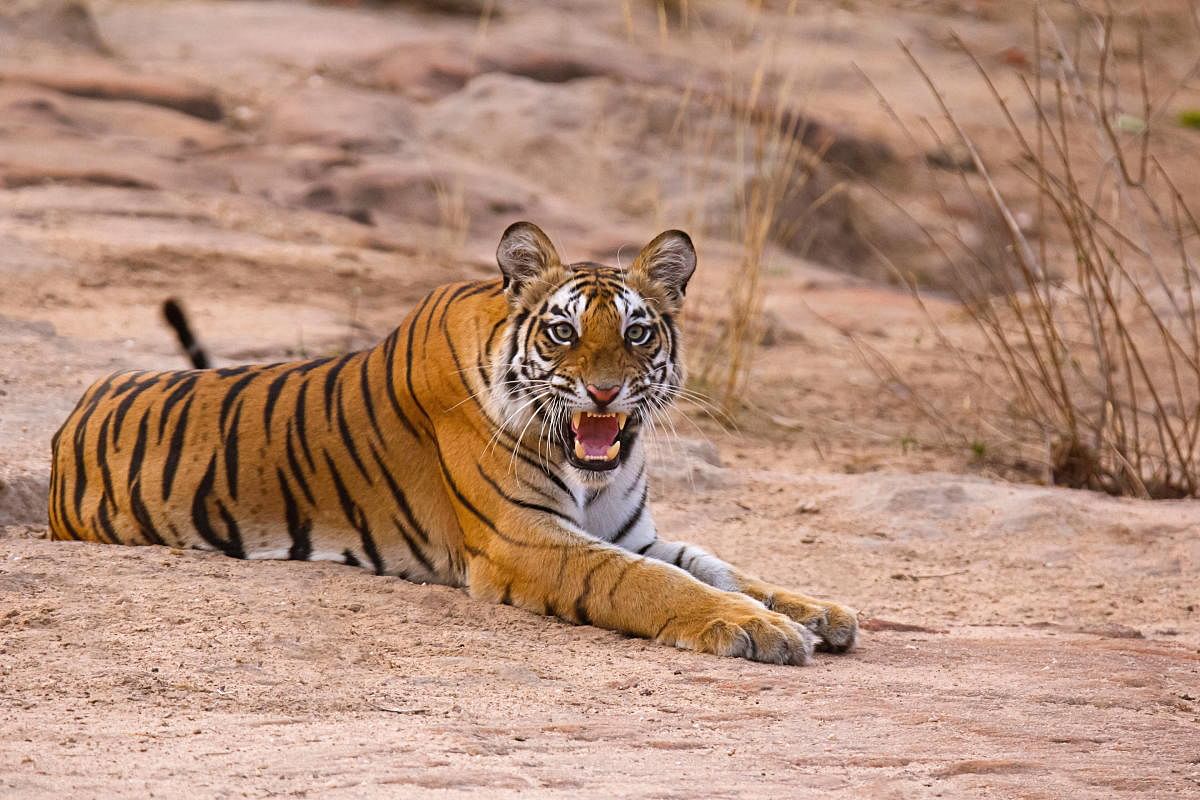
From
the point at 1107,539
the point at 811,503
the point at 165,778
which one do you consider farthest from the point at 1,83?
the point at 165,778

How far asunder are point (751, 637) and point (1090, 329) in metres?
2.85

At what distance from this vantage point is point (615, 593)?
3.96m

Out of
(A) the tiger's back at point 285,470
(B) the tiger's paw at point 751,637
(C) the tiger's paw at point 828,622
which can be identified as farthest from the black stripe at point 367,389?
(C) the tiger's paw at point 828,622

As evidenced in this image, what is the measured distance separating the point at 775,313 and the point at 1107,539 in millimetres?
4156

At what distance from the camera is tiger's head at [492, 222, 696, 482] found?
3996 millimetres

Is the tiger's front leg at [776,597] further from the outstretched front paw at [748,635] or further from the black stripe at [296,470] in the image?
the black stripe at [296,470]

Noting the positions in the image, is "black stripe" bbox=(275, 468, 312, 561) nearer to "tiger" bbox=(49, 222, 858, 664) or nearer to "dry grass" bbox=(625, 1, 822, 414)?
"tiger" bbox=(49, 222, 858, 664)

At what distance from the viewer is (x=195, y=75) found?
11906 millimetres

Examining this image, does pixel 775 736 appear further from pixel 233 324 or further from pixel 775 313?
pixel 775 313

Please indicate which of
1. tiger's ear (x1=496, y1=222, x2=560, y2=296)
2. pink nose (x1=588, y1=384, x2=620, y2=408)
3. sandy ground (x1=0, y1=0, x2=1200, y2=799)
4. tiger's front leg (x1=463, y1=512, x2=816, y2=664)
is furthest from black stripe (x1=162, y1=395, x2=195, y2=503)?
pink nose (x1=588, y1=384, x2=620, y2=408)

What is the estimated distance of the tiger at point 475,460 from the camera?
3992 mm

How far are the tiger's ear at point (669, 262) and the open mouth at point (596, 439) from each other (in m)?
0.41

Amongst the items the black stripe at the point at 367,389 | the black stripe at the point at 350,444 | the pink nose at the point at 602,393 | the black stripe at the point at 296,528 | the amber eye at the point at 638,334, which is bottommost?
the black stripe at the point at 296,528

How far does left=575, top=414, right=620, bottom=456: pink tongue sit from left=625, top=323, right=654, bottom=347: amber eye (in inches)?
8.1
